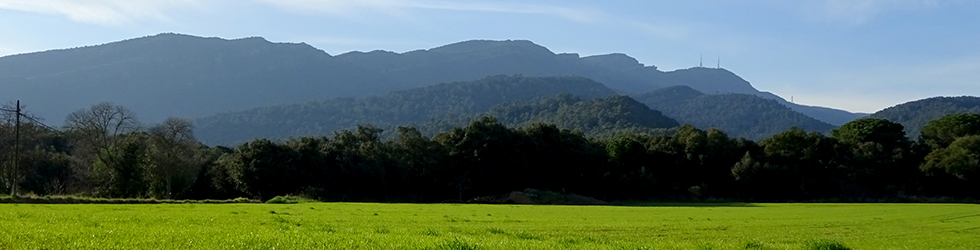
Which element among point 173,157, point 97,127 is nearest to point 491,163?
point 173,157

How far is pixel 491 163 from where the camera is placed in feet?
251

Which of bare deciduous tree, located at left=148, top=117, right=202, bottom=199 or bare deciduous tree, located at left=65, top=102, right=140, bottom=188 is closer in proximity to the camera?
bare deciduous tree, located at left=148, top=117, right=202, bottom=199

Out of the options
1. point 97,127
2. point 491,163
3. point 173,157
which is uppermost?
point 97,127

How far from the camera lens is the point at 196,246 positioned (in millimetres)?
11172

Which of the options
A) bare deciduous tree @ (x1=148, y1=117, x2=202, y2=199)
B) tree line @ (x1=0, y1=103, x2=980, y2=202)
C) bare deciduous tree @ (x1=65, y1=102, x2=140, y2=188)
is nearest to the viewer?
bare deciduous tree @ (x1=148, y1=117, x2=202, y2=199)

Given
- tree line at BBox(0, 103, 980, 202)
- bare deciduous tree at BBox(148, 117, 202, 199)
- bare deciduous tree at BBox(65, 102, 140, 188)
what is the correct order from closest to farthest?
bare deciduous tree at BBox(148, 117, 202, 199)
tree line at BBox(0, 103, 980, 202)
bare deciduous tree at BBox(65, 102, 140, 188)

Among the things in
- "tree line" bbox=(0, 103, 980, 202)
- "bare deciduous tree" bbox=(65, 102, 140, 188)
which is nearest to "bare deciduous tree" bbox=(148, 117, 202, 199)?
"tree line" bbox=(0, 103, 980, 202)

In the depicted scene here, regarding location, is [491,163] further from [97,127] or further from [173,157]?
[97,127]

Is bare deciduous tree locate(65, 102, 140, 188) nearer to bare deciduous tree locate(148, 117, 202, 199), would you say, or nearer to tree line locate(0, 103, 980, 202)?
tree line locate(0, 103, 980, 202)

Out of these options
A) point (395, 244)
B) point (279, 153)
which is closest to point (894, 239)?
point (395, 244)

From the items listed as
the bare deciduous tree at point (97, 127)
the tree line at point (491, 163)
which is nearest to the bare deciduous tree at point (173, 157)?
the tree line at point (491, 163)

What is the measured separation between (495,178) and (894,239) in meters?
54.2

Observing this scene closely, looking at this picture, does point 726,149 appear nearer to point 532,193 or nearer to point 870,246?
point 532,193

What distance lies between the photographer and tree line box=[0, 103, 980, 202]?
6220 centimetres
